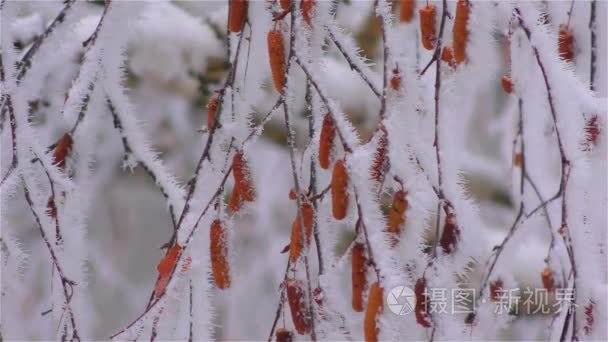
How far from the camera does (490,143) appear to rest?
4.81m

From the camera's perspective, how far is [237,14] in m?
0.91

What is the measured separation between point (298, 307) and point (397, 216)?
15 centimetres

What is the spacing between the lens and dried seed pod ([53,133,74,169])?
1.09m

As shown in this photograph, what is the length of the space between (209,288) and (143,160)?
0.32 m

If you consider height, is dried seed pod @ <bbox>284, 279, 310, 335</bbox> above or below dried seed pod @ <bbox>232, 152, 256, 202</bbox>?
below

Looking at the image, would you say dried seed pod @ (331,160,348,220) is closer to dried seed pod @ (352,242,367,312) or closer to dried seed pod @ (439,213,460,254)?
dried seed pod @ (352,242,367,312)

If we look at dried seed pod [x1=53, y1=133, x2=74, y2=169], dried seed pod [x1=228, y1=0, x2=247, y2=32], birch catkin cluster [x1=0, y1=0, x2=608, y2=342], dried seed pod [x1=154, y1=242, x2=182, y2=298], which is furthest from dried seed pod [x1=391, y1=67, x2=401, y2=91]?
dried seed pod [x1=53, y1=133, x2=74, y2=169]

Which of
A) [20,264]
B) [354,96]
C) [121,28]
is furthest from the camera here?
[354,96]

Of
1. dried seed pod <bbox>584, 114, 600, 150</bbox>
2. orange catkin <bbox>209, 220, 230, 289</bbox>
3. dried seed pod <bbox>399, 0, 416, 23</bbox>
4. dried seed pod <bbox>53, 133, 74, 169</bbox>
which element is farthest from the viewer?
dried seed pod <bbox>399, 0, 416, 23</bbox>

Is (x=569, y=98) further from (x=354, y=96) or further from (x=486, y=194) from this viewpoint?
(x=486, y=194)

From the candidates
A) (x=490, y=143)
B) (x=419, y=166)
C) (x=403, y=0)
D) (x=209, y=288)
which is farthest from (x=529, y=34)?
(x=490, y=143)

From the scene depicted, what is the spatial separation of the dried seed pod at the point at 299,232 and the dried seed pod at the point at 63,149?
0.45 m

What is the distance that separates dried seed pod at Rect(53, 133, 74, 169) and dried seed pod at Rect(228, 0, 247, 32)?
1.13ft

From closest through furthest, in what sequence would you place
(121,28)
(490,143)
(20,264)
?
(20,264) → (121,28) → (490,143)
